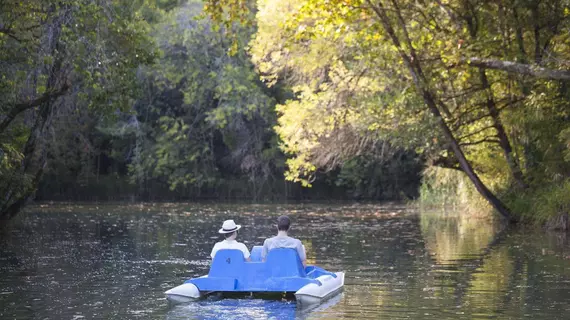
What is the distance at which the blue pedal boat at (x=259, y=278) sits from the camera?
45.0ft

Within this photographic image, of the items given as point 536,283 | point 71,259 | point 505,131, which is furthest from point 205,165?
point 536,283

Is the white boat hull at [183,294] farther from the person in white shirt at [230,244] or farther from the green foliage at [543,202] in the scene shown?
the green foliage at [543,202]

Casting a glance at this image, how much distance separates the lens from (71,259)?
762 inches

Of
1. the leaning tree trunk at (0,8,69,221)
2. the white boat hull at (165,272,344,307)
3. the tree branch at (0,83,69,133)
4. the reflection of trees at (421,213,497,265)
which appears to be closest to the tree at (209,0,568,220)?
the reflection of trees at (421,213,497,265)

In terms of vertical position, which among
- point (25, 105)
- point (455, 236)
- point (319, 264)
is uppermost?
point (25, 105)

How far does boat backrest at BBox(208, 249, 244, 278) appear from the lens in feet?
46.0

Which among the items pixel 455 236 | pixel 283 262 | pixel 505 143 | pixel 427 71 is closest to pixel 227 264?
pixel 283 262

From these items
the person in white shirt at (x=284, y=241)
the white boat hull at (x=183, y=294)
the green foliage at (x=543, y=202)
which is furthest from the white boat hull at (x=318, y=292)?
the green foliage at (x=543, y=202)

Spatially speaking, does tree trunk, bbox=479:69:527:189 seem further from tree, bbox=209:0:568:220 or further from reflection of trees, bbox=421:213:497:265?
reflection of trees, bbox=421:213:497:265

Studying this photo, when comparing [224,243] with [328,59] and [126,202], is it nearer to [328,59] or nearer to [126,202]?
[328,59]

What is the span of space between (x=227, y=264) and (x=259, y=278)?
520 millimetres

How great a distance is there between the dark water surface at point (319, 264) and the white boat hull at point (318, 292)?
0.16 m

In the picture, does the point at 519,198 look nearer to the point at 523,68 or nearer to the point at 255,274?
the point at 523,68

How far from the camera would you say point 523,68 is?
20969 mm
